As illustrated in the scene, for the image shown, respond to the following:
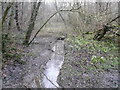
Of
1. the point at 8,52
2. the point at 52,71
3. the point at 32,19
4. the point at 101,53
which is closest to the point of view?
the point at 52,71

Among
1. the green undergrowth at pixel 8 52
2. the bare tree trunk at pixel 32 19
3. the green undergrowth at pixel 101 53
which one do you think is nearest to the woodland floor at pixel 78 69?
the green undergrowth at pixel 101 53

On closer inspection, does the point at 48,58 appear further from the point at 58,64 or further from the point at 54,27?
the point at 54,27

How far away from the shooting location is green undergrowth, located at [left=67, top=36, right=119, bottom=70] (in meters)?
8.77

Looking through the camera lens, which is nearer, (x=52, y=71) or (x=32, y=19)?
(x=52, y=71)

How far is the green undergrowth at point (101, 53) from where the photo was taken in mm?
8773

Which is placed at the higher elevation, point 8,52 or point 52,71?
point 8,52

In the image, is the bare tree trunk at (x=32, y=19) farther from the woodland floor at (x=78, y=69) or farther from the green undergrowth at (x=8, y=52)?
the green undergrowth at (x=8, y=52)

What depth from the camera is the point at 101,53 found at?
11.0 meters

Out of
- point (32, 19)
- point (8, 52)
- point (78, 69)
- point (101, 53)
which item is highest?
point (32, 19)

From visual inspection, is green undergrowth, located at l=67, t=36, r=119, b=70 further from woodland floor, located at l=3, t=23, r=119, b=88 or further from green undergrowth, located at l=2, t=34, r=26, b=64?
green undergrowth, located at l=2, t=34, r=26, b=64

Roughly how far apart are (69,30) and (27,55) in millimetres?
7547

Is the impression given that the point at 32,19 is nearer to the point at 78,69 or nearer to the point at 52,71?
the point at 52,71

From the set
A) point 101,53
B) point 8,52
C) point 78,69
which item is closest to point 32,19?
point 8,52

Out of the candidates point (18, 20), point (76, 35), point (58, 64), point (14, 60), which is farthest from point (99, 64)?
point (76, 35)
